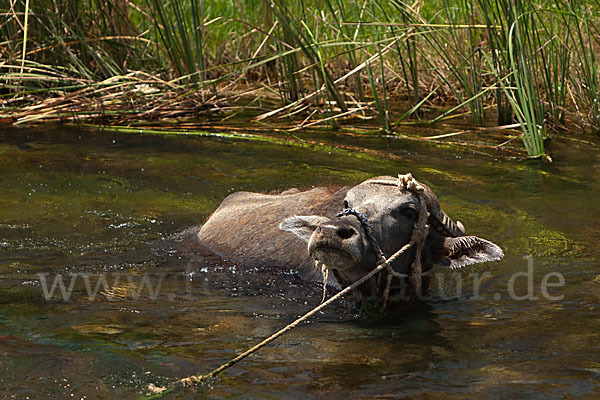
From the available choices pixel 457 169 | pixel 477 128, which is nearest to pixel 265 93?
pixel 477 128

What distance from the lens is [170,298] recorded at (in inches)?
171

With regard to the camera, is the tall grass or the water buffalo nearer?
the water buffalo

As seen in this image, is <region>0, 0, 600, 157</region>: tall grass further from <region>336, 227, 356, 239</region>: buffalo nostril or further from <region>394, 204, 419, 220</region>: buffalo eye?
<region>336, 227, 356, 239</region>: buffalo nostril

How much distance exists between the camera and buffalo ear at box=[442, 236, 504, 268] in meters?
4.05

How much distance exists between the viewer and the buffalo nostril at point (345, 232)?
3.56m

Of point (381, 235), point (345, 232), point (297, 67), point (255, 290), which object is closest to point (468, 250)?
point (381, 235)

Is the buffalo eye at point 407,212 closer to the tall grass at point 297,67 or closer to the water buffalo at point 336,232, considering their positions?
the water buffalo at point 336,232

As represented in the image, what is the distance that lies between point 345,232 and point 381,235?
1.20 ft

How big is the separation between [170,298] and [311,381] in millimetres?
1344

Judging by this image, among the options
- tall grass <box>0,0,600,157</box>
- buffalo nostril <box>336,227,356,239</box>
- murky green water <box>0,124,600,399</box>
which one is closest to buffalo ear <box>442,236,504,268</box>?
murky green water <box>0,124,600,399</box>

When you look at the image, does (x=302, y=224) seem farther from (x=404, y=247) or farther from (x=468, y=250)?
(x=468, y=250)

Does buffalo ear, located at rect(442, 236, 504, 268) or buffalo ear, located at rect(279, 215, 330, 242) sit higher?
buffalo ear, located at rect(279, 215, 330, 242)

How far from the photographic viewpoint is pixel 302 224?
379 cm

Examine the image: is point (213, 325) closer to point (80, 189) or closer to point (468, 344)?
point (468, 344)
